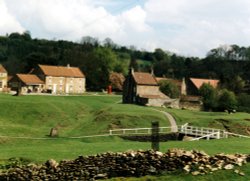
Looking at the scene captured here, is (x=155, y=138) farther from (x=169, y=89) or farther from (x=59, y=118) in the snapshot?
(x=169, y=89)

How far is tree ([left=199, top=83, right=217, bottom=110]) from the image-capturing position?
99637 millimetres

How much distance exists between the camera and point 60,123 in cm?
A: 6375

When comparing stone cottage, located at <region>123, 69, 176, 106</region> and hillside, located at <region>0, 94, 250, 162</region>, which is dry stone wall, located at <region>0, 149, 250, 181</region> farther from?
stone cottage, located at <region>123, 69, 176, 106</region>

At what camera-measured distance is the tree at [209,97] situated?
327 feet

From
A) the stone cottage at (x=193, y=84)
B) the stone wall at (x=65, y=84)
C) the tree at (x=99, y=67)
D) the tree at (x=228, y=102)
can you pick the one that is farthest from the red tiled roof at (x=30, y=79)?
the stone cottage at (x=193, y=84)

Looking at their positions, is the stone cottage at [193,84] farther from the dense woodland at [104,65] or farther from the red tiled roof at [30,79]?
the red tiled roof at [30,79]

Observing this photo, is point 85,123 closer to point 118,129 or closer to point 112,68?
point 118,129

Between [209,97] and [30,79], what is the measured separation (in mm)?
40752

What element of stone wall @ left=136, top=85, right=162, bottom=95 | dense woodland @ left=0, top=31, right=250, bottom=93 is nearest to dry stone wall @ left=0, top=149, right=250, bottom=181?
stone wall @ left=136, top=85, right=162, bottom=95

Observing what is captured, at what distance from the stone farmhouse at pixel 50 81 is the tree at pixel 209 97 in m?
31.7

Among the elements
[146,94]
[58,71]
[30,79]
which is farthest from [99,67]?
[146,94]

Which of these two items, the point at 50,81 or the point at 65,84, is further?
the point at 65,84

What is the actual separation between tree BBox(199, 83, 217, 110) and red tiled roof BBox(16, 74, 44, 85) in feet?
124

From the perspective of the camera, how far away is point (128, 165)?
25062 mm
